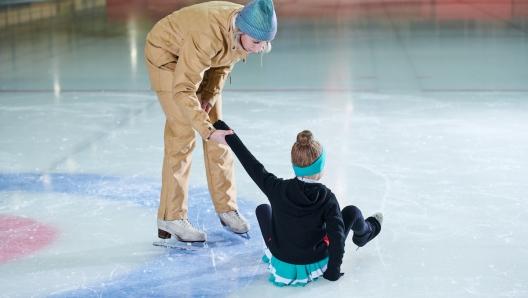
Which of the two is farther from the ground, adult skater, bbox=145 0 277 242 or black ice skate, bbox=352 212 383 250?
adult skater, bbox=145 0 277 242

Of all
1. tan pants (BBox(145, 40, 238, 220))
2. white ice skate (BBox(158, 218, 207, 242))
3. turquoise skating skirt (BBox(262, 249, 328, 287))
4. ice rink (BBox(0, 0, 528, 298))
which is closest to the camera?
turquoise skating skirt (BBox(262, 249, 328, 287))

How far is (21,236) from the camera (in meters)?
3.73

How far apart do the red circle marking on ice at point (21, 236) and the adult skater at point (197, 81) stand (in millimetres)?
569

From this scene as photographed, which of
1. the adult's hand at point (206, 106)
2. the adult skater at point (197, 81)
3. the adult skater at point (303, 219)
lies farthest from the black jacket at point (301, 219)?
the adult's hand at point (206, 106)

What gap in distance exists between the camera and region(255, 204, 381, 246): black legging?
3.18m

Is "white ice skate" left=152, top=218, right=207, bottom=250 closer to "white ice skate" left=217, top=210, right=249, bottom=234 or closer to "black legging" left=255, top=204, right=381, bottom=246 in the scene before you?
"white ice skate" left=217, top=210, right=249, bottom=234

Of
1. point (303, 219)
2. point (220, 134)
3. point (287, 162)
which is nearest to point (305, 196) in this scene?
point (303, 219)

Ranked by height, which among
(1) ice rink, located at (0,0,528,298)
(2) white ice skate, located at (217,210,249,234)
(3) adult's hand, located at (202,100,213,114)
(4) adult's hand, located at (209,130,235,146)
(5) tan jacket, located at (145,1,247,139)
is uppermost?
(5) tan jacket, located at (145,1,247,139)

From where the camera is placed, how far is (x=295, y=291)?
3125 mm

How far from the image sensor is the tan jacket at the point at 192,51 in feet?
10.6

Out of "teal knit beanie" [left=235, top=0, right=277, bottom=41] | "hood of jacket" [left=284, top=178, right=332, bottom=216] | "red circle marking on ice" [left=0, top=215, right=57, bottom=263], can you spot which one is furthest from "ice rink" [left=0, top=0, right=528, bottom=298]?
"teal knit beanie" [left=235, top=0, right=277, bottom=41]

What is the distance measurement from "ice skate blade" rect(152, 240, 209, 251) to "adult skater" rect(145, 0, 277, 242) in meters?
0.03

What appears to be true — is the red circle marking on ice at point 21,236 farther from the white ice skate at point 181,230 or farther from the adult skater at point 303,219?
the adult skater at point 303,219

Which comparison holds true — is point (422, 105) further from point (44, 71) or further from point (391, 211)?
point (44, 71)
